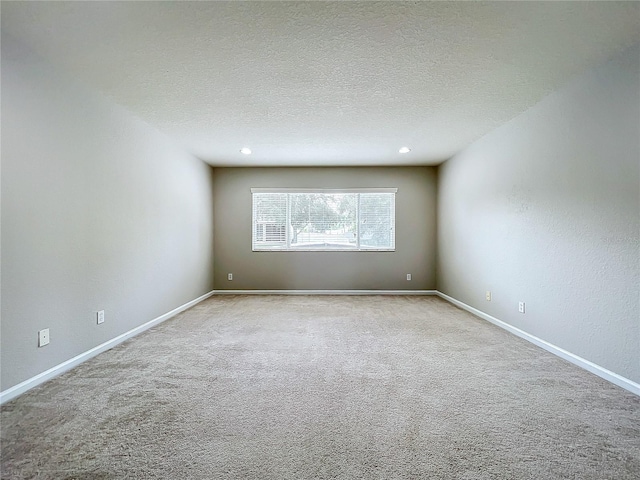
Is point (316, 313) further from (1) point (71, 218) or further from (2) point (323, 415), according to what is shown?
(1) point (71, 218)

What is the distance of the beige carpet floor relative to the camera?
4.60ft

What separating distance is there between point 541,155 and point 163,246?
4.50 meters

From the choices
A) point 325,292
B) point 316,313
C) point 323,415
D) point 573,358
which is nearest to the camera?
point 323,415

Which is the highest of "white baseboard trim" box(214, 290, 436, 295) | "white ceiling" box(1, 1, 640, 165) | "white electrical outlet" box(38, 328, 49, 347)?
"white ceiling" box(1, 1, 640, 165)

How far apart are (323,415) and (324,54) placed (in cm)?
243

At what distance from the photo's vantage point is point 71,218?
8.30 feet

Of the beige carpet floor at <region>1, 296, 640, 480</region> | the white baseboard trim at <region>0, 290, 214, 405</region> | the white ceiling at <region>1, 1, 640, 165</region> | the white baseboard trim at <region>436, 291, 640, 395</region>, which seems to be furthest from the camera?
the white baseboard trim at <region>436, 291, 640, 395</region>

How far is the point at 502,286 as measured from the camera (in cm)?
368

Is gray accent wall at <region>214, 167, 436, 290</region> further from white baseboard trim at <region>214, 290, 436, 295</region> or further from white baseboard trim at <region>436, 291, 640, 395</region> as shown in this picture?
white baseboard trim at <region>436, 291, 640, 395</region>

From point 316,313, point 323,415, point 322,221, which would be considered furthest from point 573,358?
point 322,221

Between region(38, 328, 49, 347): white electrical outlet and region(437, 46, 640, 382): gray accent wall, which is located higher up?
region(437, 46, 640, 382): gray accent wall

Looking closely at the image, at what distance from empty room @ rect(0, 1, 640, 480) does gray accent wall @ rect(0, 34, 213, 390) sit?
19 mm

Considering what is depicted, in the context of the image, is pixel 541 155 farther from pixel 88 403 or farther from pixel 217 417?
pixel 88 403

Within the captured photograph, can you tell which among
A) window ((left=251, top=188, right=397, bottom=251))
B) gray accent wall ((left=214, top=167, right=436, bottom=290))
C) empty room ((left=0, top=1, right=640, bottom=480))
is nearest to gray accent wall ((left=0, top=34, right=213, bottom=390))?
empty room ((left=0, top=1, right=640, bottom=480))
